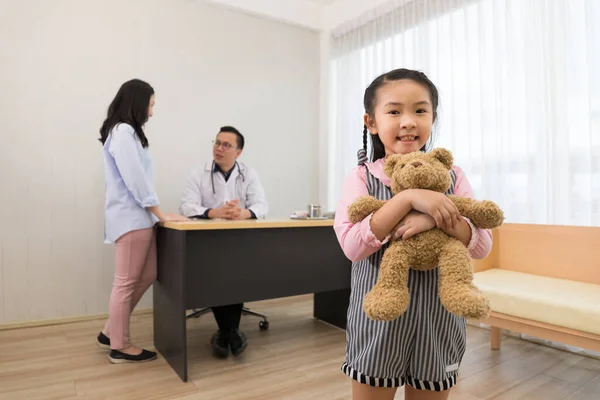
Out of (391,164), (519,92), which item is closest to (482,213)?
(391,164)

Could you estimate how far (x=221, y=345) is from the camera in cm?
220

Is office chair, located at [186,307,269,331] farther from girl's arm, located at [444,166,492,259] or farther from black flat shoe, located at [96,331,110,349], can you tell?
girl's arm, located at [444,166,492,259]

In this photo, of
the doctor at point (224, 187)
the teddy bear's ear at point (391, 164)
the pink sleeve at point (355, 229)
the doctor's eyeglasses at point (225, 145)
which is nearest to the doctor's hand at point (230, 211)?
the doctor at point (224, 187)

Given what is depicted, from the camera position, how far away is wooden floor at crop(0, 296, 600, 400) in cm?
176

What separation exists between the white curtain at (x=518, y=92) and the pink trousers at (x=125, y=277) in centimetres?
192

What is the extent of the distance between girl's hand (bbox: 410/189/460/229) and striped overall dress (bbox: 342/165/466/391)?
13cm

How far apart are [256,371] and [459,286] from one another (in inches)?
61.6

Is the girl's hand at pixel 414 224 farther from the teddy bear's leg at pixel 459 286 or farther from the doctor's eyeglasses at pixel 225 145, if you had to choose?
the doctor's eyeglasses at pixel 225 145

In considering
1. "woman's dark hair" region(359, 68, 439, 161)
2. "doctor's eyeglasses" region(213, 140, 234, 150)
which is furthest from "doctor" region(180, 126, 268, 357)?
"woman's dark hair" region(359, 68, 439, 161)

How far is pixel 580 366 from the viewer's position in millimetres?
2070

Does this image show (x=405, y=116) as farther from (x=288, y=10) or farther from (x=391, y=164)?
(x=288, y=10)

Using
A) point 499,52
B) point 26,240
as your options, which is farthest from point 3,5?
point 499,52

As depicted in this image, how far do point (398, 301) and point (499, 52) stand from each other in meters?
2.39

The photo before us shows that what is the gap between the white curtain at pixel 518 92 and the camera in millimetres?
2188
